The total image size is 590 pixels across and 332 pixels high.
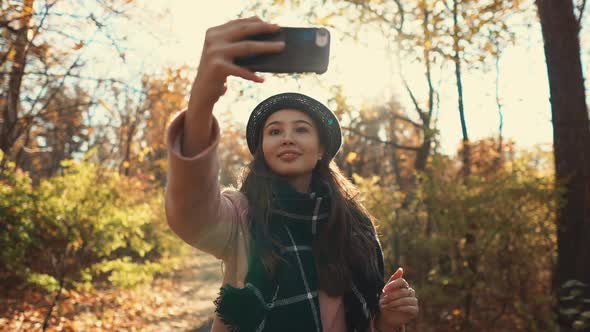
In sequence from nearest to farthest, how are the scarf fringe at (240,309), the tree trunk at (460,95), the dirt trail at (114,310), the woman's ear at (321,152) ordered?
1. the scarf fringe at (240,309)
2. the woman's ear at (321,152)
3. the tree trunk at (460,95)
4. the dirt trail at (114,310)

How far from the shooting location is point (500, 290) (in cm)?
536

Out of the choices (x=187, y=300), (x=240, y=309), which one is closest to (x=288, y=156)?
(x=240, y=309)

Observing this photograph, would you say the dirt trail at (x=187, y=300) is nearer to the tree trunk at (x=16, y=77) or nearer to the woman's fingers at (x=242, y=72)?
the tree trunk at (x=16, y=77)

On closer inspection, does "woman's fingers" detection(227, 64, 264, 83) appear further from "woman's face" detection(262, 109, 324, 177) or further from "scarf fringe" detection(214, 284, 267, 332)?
"scarf fringe" detection(214, 284, 267, 332)

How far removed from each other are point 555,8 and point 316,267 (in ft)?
16.0

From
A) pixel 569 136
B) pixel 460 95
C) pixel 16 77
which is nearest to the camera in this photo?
pixel 569 136

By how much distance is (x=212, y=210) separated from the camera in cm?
137

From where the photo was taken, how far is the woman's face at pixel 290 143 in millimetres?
1785

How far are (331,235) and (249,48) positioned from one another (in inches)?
35.9

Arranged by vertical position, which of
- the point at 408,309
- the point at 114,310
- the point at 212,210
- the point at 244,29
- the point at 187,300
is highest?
the point at 244,29

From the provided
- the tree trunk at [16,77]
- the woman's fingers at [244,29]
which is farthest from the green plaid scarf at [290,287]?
the tree trunk at [16,77]

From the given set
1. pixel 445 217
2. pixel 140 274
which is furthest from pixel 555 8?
pixel 140 274

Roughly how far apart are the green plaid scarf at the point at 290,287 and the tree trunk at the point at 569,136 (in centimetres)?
401

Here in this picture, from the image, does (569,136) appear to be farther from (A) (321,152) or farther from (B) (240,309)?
(B) (240,309)
